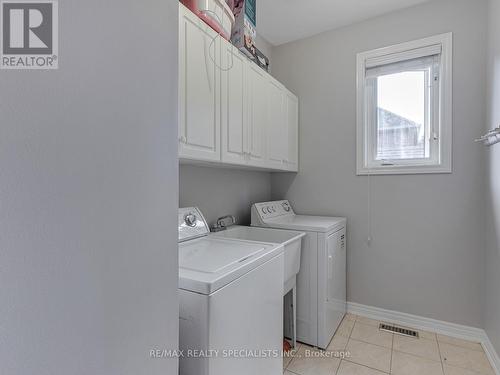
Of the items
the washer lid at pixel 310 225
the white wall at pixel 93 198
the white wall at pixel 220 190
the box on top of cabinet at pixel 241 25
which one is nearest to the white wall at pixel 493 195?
the washer lid at pixel 310 225

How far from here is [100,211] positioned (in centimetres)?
51

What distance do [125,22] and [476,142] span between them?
2.40 m

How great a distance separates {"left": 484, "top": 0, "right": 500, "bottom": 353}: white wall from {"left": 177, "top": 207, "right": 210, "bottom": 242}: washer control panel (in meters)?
1.91

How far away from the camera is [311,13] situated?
2188 millimetres

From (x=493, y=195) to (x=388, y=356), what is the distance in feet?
4.32

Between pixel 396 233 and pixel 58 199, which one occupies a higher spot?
pixel 58 199

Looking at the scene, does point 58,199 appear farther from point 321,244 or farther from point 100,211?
point 321,244

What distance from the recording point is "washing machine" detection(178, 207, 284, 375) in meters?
0.90

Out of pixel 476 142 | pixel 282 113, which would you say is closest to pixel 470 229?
pixel 476 142

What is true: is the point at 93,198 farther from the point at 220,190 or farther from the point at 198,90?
the point at 220,190

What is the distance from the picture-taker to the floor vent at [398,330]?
2.00m
